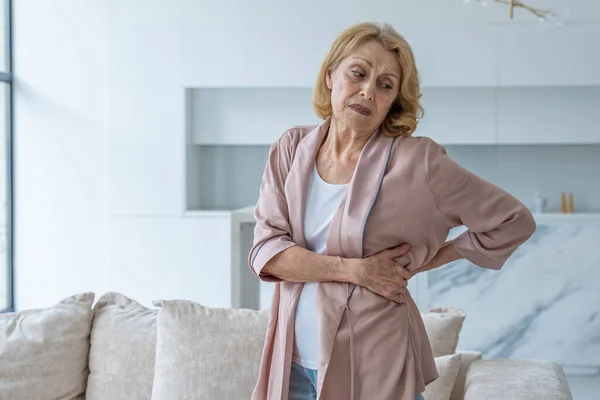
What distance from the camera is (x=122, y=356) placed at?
2.75 m

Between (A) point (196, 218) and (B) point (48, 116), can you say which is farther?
(B) point (48, 116)

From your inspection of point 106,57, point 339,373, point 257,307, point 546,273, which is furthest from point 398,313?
point 106,57

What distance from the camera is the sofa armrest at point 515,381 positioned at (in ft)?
7.68

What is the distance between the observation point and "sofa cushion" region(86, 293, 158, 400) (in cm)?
272

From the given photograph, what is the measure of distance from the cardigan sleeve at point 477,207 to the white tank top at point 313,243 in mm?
189

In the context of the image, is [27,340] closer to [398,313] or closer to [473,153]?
[398,313]

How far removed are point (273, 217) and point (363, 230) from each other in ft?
0.68

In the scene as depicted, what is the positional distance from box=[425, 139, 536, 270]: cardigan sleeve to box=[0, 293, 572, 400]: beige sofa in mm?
720

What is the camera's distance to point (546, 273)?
5.47 meters

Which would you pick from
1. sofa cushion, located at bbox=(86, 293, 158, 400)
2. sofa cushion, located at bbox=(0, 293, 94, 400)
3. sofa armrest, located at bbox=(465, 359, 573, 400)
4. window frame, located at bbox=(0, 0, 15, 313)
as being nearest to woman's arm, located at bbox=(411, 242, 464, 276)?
sofa armrest, located at bbox=(465, 359, 573, 400)

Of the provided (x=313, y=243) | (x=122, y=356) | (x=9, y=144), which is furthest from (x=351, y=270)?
(x=9, y=144)

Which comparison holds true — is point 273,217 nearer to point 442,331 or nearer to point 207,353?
point 207,353

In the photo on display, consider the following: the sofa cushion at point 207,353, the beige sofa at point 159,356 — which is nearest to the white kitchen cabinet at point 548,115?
the beige sofa at point 159,356

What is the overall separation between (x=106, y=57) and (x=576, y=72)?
3256 millimetres
